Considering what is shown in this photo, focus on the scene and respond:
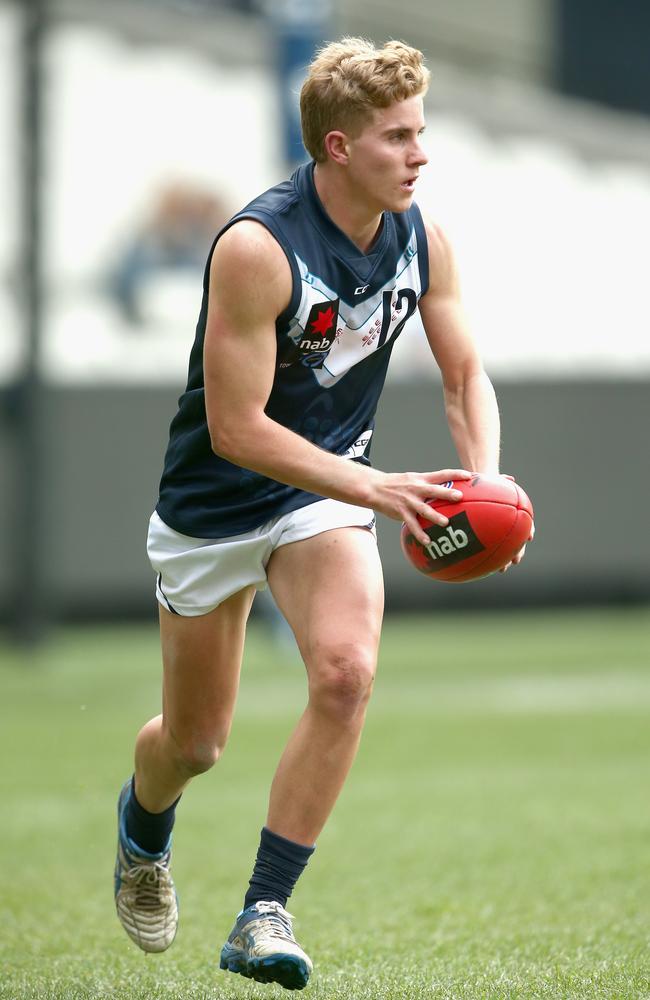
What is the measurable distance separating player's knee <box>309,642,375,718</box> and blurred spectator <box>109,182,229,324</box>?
501 inches

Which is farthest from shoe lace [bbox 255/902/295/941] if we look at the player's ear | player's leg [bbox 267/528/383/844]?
the player's ear

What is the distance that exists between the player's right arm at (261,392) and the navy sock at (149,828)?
1.24 metres

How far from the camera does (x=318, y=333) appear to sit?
4168 mm

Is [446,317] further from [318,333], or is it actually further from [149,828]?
[149,828]

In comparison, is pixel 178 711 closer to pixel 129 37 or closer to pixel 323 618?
pixel 323 618

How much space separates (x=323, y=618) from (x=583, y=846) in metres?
2.55

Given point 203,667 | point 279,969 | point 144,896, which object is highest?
point 203,667

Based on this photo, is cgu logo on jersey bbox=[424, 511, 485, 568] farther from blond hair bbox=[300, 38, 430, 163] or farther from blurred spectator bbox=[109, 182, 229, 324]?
blurred spectator bbox=[109, 182, 229, 324]

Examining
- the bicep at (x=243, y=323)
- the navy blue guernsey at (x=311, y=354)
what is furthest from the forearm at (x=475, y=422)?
the bicep at (x=243, y=323)

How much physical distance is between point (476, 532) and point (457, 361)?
26.0 inches

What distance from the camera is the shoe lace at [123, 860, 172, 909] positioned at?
4680 mm

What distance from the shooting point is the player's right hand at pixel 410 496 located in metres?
3.94

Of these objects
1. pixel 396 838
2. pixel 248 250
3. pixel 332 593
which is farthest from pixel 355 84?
pixel 396 838

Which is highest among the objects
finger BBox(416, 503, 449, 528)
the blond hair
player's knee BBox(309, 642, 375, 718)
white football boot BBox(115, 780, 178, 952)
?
the blond hair
